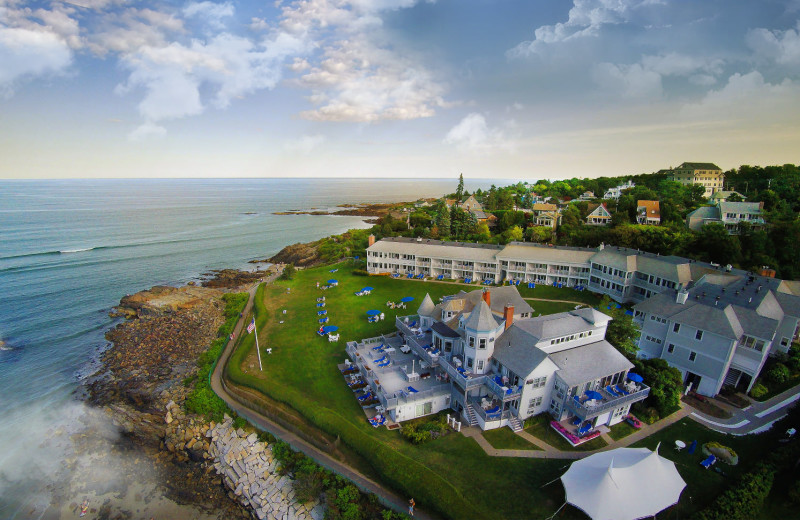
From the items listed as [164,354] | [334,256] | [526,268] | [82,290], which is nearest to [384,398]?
[164,354]

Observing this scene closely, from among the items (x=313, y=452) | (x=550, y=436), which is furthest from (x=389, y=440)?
(x=550, y=436)

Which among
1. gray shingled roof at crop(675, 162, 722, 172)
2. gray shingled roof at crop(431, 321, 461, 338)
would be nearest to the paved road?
gray shingled roof at crop(431, 321, 461, 338)

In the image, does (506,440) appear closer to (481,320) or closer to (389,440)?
(389,440)

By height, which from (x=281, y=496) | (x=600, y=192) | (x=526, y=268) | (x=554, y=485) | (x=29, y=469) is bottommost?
(x=29, y=469)

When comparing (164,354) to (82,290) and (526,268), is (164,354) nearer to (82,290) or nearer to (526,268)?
(82,290)

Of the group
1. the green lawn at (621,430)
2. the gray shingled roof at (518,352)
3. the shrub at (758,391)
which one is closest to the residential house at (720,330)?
the shrub at (758,391)

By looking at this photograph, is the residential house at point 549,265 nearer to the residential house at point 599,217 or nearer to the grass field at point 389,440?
the grass field at point 389,440
